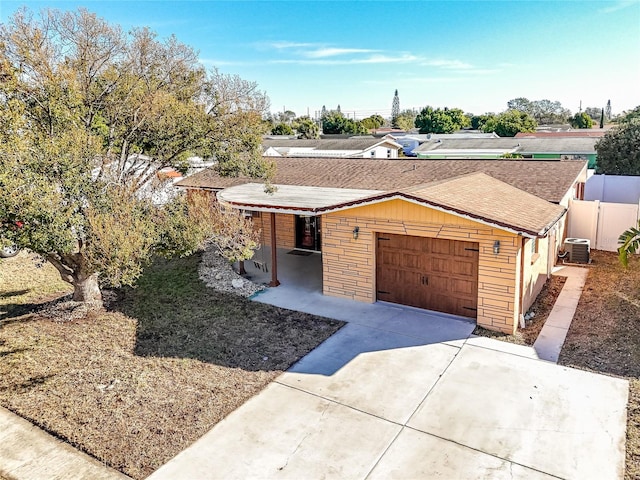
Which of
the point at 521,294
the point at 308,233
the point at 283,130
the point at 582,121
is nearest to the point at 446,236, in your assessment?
the point at 521,294

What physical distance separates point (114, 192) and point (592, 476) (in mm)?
9863

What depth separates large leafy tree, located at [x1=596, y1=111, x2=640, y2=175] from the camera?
28406 millimetres

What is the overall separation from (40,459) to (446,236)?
28.0 feet

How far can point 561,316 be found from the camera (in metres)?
10.9

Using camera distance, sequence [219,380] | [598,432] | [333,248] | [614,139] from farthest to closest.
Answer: [614,139] → [333,248] → [219,380] → [598,432]

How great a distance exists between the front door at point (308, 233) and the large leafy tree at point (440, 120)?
63760 millimetres

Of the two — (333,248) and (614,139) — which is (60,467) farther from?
(614,139)

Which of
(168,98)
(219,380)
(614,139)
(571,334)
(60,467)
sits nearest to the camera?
(60,467)

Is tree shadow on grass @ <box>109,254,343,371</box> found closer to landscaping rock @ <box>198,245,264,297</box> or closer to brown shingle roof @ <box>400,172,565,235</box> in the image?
landscaping rock @ <box>198,245,264,297</box>

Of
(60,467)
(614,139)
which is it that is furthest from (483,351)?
(614,139)

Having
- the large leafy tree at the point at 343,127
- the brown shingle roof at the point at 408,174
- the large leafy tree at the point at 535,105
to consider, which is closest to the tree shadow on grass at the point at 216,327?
the brown shingle roof at the point at 408,174

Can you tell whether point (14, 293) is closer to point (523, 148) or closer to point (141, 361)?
point (141, 361)

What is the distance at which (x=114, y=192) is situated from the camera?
9.95 metres

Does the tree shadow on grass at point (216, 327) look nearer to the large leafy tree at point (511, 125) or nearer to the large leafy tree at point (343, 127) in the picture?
the large leafy tree at point (511, 125)
